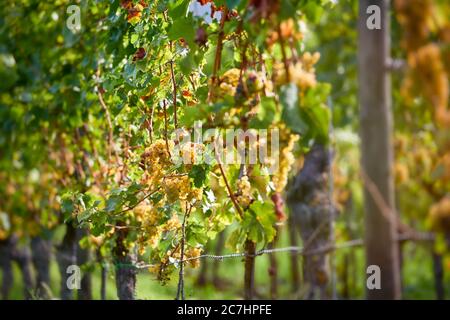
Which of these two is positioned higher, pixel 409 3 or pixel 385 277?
pixel 409 3

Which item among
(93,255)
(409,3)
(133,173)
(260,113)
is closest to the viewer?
(409,3)

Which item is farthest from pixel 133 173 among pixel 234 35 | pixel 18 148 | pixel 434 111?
pixel 18 148

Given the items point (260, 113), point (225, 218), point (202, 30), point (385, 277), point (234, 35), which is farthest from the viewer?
point (225, 218)

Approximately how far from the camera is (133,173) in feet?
12.0

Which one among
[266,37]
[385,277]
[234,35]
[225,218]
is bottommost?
[385,277]

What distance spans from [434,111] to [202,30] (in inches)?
37.0

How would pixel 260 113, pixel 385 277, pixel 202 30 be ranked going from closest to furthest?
pixel 385 277 → pixel 260 113 → pixel 202 30

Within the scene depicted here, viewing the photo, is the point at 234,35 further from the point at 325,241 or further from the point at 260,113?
the point at 325,241

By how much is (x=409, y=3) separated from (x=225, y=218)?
1641mm

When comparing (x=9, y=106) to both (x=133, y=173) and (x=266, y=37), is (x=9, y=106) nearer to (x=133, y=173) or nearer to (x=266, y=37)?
(x=133, y=173)

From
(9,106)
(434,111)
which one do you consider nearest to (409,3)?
(434,111)

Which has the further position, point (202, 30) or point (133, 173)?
point (133, 173)

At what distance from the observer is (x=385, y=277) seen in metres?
1.88

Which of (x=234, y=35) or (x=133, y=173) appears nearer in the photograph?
(x=234, y=35)
